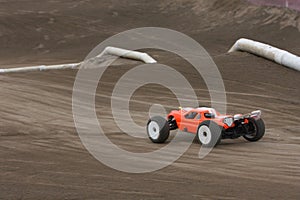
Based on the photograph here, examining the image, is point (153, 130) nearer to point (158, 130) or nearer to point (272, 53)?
point (158, 130)

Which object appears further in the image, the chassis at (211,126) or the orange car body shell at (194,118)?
the orange car body shell at (194,118)

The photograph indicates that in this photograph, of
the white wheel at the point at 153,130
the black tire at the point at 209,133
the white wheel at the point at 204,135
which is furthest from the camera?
the white wheel at the point at 153,130

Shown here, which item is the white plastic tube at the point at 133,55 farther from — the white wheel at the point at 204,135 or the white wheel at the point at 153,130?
the white wheel at the point at 204,135

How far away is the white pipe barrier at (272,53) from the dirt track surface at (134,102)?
0.22 m

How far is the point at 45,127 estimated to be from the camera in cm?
1478

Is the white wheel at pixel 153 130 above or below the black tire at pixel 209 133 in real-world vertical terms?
below

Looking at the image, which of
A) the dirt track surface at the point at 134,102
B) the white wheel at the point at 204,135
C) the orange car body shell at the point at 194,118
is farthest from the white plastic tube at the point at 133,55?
the white wheel at the point at 204,135

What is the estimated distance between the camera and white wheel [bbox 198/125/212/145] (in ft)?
41.0

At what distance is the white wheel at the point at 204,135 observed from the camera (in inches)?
492

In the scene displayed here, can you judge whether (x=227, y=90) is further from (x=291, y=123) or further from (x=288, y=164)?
(x=288, y=164)

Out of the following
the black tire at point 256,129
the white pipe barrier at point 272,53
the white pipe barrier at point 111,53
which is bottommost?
the white pipe barrier at point 111,53

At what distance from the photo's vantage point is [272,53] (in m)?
21.6

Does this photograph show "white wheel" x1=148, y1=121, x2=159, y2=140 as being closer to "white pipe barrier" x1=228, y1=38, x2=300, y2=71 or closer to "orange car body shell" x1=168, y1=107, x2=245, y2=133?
"orange car body shell" x1=168, y1=107, x2=245, y2=133

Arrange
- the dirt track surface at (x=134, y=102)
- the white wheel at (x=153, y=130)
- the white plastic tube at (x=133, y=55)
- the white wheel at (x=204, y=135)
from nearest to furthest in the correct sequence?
the dirt track surface at (x=134, y=102) < the white wheel at (x=204, y=135) < the white wheel at (x=153, y=130) < the white plastic tube at (x=133, y=55)
